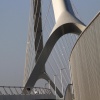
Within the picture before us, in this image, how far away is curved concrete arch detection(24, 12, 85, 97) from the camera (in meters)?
30.8

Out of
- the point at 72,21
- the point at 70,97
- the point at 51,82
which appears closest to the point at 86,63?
the point at 70,97

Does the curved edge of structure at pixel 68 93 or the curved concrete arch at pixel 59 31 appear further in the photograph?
the curved concrete arch at pixel 59 31

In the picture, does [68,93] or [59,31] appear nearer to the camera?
[68,93]

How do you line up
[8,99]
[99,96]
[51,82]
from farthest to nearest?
[51,82] → [8,99] → [99,96]

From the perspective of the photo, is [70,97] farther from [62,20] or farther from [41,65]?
[41,65]

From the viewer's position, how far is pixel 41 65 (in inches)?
1603

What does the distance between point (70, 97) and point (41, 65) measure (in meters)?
13.8

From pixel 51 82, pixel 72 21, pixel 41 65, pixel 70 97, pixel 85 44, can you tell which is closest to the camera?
pixel 85 44

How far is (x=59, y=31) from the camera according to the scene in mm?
33625

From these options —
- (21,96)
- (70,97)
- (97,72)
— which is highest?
(97,72)

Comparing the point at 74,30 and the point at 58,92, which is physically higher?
the point at 74,30

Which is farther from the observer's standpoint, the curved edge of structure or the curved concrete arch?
the curved concrete arch

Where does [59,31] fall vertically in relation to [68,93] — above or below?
above

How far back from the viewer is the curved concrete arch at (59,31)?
3080 centimetres
